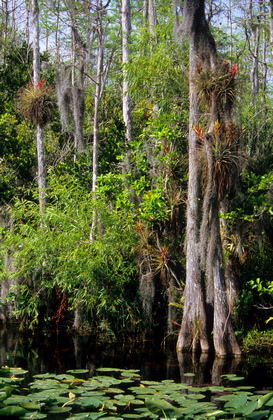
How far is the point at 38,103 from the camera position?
44.3 feet

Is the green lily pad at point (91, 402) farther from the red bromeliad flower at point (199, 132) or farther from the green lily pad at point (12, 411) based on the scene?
the red bromeliad flower at point (199, 132)

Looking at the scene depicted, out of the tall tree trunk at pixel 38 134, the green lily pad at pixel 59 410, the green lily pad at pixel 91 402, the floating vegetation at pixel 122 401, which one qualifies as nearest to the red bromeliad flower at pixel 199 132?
the floating vegetation at pixel 122 401

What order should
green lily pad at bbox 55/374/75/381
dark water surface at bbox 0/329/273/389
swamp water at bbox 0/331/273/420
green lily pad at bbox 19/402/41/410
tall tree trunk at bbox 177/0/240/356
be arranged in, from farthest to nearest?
tall tree trunk at bbox 177/0/240/356 < dark water surface at bbox 0/329/273/389 < green lily pad at bbox 55/374/75/381 < swamp water at bbox 0/331/273/420 < green lily pad at bbox 19/402/41/410

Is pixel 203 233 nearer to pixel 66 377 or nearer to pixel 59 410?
pixel 66 377

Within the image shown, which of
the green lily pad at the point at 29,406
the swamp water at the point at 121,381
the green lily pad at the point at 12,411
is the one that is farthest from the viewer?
the swamp water at the point at 121,381

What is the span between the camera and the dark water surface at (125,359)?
27.1 feet

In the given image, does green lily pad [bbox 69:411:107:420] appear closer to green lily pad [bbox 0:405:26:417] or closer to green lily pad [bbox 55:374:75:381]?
green lily pad [bbox 0:405:26:417]

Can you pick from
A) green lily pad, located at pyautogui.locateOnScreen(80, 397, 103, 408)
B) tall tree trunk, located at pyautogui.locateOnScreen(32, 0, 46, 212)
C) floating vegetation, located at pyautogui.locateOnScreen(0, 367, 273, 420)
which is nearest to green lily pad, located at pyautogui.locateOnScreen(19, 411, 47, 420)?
floating vegetation, located at pyautogui.locateOnScreen(0, 367, 273, 420)

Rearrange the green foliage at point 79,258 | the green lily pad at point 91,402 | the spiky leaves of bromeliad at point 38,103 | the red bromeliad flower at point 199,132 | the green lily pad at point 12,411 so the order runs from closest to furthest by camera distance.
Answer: the green lily pad at point 12,411, the green lily pad at point 91,402, the red bromeliad flower at point 199,132, the green foliage at point 79,258, the spiky leaves of bromeliad at point 38,103

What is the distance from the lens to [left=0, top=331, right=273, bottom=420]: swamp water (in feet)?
17.4

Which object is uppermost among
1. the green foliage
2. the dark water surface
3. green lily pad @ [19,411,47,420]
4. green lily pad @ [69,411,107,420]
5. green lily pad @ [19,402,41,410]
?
the green foliage

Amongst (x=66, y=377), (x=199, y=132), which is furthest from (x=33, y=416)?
(x=199, y=132)

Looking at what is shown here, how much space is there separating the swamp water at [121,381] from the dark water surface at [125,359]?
14mm

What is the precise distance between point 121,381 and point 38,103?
8186 millimetres
